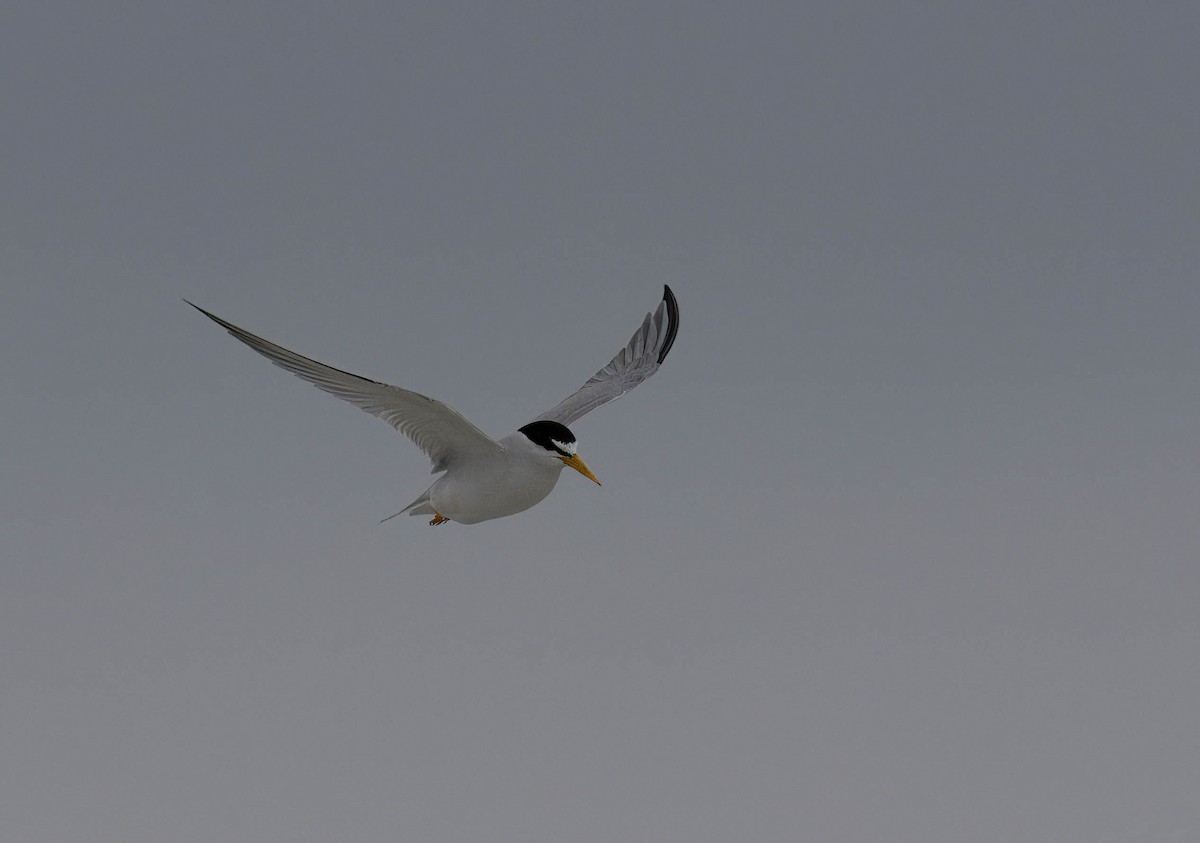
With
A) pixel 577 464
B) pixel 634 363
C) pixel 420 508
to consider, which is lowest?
pixel 420 508

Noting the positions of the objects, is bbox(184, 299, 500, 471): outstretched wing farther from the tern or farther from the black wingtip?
the black wingtip

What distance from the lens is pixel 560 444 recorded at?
10320 mm

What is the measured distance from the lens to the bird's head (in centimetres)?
→ 1034

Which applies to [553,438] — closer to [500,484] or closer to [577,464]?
[577,464]

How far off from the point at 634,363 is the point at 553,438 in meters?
4.56

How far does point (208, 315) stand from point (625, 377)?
596cm

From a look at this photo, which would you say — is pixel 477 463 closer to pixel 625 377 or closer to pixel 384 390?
pixel 384 390

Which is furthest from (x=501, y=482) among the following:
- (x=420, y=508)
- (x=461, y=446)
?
(x=420, y=508)

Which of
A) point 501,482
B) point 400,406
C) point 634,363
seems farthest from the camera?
point 634,363

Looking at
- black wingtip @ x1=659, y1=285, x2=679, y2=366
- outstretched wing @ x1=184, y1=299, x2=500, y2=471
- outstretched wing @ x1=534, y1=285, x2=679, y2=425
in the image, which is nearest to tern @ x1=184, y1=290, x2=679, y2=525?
outstretched wing @ x1=184, y1=299, x2=500, y2=471

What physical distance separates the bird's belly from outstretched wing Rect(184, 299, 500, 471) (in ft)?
0.70

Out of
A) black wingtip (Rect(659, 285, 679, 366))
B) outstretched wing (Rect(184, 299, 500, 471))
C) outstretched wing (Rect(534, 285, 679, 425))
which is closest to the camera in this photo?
outstretched wing (Rect(184, 299, 500, 471))

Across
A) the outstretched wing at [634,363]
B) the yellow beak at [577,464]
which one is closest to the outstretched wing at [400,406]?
the yellow beak at [577,464]

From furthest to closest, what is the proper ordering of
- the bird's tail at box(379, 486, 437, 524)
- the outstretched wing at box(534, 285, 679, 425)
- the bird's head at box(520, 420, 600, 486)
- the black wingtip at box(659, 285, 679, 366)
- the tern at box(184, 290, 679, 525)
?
1. the black wingtip at box(659, 285, 679, 366)
2. the outstretched wing at box(534, 285, 679, 425)
3. the bird's tail at box(379, 486, 437, 524)
4. the bird's head at box(520, 420, 600, 486)
5. the tern at box(184, 290, 679, 525)
